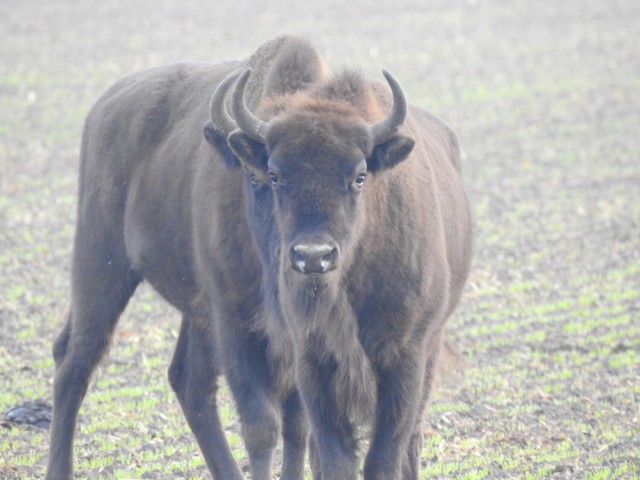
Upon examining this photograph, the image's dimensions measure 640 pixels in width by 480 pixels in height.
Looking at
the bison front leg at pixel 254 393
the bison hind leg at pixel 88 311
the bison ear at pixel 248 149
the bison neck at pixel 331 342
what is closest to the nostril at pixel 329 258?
the bison neck at pixel 331 342

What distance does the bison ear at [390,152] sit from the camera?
20.0 ft

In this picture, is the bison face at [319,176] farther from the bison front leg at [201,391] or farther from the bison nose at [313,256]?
A: the bison front leg at [201,391]

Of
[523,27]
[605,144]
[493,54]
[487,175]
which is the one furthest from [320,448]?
[523,27]

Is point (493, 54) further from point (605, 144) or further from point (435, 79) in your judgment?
point (605, 144)

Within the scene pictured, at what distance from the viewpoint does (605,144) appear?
21.8m

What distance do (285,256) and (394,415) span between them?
41.7 inches

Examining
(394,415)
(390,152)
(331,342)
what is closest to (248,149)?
(390,152)

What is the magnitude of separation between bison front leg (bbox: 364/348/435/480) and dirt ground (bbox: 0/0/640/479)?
128cm

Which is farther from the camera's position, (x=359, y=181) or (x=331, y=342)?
(x=331, y=342)

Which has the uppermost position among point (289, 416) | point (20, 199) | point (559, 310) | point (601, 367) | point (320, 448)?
point (320, 448)

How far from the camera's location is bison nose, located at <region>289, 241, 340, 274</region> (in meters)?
5.46

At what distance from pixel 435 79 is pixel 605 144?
651 centimetres

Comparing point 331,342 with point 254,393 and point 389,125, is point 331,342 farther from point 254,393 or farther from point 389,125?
point 389,125

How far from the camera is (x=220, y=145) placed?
650cm
